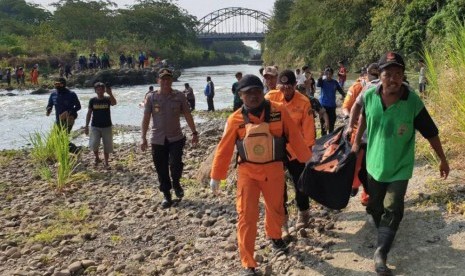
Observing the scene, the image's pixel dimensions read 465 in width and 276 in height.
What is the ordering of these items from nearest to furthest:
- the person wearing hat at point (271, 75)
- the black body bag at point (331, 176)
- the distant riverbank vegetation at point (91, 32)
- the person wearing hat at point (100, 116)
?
1. the black body bag at point (331, 176)
2. the person wearing hat at point (271, 75)
3. the person wearing hat at point (100, 116)
4. the distant riverbank vegetation at point (91, 32)

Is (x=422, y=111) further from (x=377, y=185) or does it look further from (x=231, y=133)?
(x=231, y=133)

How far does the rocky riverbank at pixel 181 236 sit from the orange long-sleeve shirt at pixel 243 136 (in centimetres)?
87

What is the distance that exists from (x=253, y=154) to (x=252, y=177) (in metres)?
0.20

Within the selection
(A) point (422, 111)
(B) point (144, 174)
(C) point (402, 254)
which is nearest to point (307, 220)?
(C) point (402, 254)

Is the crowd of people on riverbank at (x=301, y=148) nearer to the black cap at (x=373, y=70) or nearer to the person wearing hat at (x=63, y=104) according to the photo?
the black cap at (x=373, y=70)

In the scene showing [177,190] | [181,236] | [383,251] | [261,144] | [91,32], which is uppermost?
[91,32]

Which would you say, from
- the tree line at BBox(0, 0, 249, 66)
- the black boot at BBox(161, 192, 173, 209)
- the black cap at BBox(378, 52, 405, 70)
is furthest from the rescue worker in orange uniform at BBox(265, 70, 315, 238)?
the tree line at BBox(0, 0, 249, 66)

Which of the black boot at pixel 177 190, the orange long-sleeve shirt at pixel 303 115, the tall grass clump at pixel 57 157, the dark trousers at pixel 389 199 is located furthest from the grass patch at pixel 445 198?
the tall grass clump at pixel 57 157

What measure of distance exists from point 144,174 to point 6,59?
125 feet

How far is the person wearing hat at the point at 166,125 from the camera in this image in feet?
19.6

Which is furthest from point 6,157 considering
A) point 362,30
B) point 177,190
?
point 362,30

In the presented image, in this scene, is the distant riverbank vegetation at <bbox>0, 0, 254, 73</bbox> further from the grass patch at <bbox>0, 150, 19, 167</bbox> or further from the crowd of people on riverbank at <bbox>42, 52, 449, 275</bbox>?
the crowd of people on riverbank at <bbox>42, 52, 449, 275</bbox>

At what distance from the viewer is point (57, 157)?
329 inches

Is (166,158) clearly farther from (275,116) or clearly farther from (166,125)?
(275,116)
